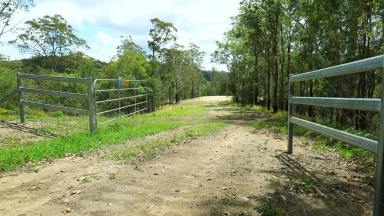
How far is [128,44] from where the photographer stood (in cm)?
4559

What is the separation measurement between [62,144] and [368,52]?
14.1m

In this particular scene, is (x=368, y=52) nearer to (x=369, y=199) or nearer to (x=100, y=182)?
(x=369, y=199)

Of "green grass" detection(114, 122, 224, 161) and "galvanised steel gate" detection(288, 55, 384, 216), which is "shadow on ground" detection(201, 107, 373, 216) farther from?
"green grass" detection(114, 122, 224, 161)

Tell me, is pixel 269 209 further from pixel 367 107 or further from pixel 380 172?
pixel 367 107

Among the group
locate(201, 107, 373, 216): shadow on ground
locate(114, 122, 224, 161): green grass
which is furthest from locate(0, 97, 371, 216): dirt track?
locate(114, 122, 224, 161): green grass

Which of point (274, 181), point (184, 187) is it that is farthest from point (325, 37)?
point (184, 187)

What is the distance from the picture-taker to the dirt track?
12.2 ft

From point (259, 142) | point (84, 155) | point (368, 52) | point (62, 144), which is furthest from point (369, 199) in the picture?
point (368, 52)

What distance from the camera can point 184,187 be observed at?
14.5 ft

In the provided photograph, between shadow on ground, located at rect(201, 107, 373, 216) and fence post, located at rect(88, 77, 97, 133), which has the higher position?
fence post, located at rect(88, 77, 97, 133)

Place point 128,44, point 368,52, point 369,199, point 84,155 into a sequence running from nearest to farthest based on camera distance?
point 369,199
point 84,155
point 368,52
point 128,44

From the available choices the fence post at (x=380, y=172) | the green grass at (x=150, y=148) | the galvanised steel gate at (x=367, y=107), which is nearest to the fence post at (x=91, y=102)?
the green grass at (x=150, y=148)

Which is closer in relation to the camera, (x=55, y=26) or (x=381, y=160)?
(x=381, y=160)

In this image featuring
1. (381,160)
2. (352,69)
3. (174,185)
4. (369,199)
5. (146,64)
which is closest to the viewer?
(381,160)
